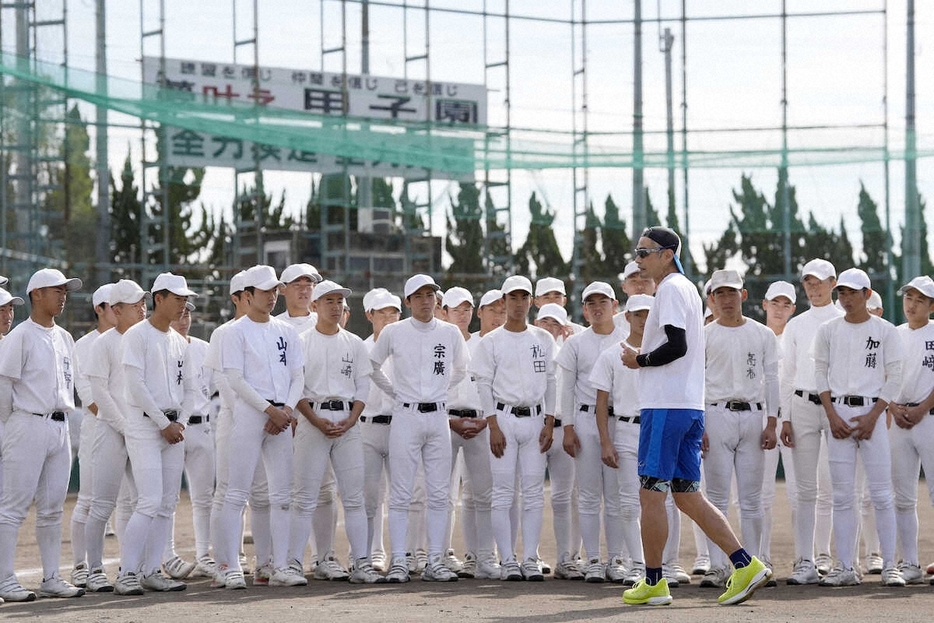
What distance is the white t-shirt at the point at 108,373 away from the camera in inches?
381

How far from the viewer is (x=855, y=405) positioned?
32.1 feet

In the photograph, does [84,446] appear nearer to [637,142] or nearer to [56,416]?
[56,416]

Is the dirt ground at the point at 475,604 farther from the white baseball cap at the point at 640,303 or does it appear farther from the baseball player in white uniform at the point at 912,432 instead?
the white baseball cap at the point at 640,303

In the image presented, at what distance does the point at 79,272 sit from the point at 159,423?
14362 mm

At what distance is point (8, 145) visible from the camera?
21.5 m

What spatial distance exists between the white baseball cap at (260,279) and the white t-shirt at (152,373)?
2.02 ft

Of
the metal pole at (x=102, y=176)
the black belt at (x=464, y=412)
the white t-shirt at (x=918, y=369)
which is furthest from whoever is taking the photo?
the metal pole at (x=102, y=176)

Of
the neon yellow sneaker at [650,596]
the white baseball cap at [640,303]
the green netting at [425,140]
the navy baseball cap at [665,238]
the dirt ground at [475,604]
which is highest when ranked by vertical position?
the green netting at [425,140]

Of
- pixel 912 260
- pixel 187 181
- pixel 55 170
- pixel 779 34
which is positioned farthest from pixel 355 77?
pixel 912 260

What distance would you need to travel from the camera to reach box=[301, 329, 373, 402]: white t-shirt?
1023cm

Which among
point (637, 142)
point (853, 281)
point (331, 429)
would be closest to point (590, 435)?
point (331, 429)

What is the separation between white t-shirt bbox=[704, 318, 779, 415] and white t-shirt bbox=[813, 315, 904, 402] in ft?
0.99

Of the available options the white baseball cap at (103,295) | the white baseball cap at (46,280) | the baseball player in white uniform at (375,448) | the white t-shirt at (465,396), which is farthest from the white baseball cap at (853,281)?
the white baseball cap at (103,295)

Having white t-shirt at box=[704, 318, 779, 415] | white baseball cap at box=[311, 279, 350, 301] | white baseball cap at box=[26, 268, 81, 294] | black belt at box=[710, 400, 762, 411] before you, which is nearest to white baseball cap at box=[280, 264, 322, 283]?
white baseball cap at box=[311, 279, 350, 301]
